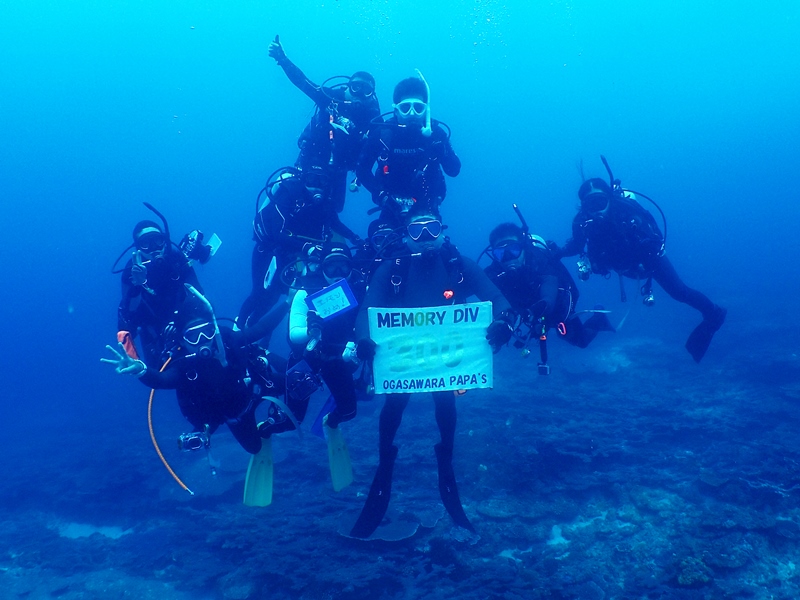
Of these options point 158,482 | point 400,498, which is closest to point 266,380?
point 400,498

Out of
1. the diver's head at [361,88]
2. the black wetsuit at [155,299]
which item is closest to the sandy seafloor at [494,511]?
the black wetsuit at [155,299]

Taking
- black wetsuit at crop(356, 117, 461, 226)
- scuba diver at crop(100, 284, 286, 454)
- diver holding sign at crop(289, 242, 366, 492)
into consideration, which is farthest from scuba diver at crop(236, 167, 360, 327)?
scuba diver at crop(100, 284, 286, 454)

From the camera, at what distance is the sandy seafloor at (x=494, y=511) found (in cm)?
748

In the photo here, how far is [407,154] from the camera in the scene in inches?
292

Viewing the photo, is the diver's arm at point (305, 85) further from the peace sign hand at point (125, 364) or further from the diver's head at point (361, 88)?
the peace sign hand at point (125, 364)

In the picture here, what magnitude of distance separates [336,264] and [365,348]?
1.53 meters

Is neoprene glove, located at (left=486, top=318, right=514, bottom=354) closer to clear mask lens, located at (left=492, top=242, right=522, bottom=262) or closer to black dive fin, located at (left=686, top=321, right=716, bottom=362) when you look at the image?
clear mask lens, located at (left=492, top=242, right=522, bottom=262)

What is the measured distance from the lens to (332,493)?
1069 centimetres

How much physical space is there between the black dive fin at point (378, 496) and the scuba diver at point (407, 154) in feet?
11.2

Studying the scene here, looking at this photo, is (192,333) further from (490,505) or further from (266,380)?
(490,505)

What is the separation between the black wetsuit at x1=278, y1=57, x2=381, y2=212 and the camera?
8070mm

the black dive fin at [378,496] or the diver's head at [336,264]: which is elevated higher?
the diver's head at [336,264]

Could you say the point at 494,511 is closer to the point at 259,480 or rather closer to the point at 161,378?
the point at 259,480

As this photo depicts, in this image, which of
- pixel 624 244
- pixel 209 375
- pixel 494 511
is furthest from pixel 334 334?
pixel 494 511
